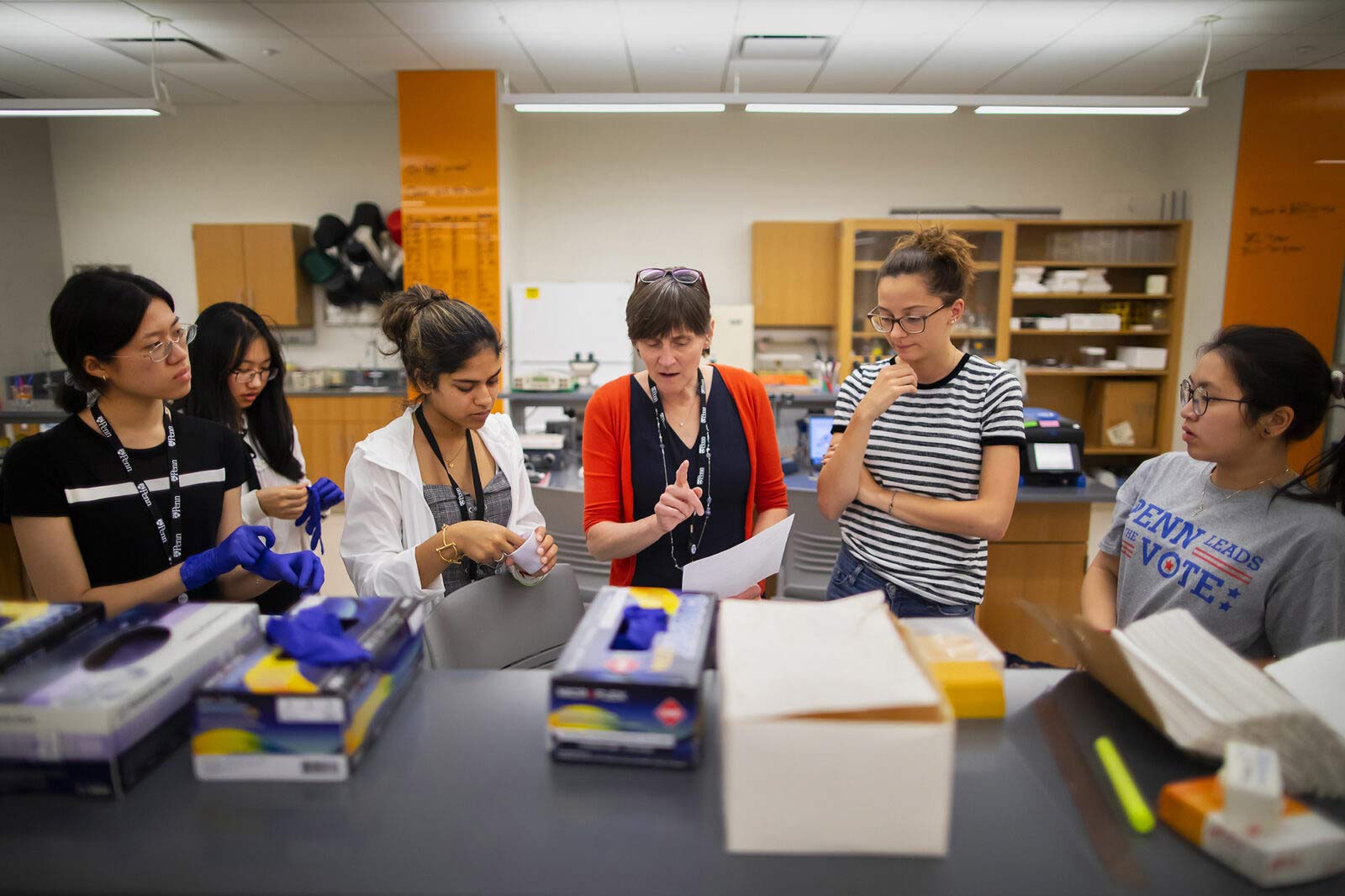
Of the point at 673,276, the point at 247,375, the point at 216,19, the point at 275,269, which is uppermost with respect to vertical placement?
the point at 216,19

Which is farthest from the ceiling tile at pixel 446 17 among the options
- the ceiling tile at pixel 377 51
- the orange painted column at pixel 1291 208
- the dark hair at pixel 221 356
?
the orange painted column at pixel 1291 208

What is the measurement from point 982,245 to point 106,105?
5.70 m

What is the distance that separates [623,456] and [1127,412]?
559 centimetres

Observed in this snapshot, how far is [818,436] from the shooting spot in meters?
3.23

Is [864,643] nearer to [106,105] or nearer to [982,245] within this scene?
[106,105]

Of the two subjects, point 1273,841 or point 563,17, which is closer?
point 1273,841

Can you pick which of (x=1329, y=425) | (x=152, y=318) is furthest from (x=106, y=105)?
(x=1329, y=425)

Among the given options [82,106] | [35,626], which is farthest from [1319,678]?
[82,106]

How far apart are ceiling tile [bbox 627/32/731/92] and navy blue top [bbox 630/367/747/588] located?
3.55 m

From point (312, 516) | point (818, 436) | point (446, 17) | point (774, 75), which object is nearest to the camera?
point (312, 516)

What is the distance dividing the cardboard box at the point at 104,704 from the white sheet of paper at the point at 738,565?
68 centimetres

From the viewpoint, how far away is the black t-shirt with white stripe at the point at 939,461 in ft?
4.90

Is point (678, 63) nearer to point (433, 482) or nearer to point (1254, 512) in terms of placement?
point (433, 482)

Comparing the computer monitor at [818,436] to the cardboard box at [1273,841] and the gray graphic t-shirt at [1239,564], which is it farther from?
the cardboard box at [1273,841]
